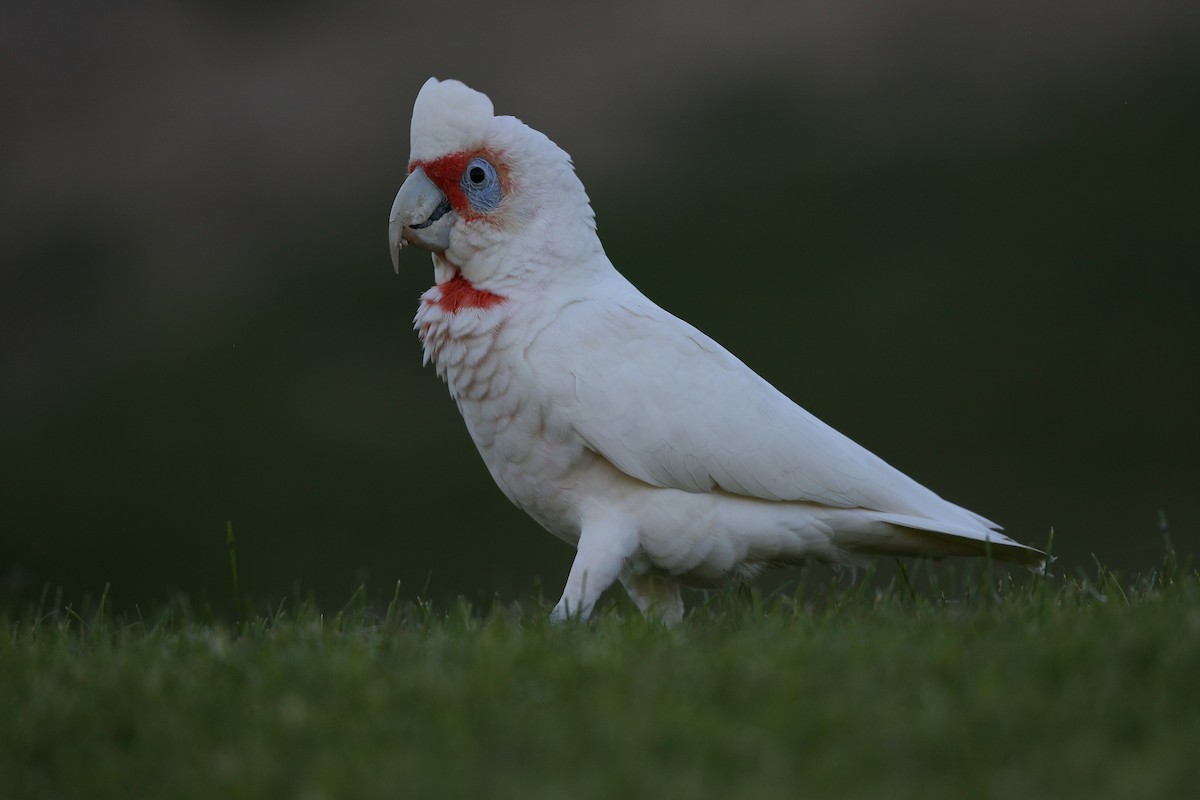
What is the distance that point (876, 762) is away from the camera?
73.7 inches

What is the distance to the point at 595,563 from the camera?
10.8 ft

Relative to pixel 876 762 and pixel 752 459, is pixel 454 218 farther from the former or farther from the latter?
pixel 876 762

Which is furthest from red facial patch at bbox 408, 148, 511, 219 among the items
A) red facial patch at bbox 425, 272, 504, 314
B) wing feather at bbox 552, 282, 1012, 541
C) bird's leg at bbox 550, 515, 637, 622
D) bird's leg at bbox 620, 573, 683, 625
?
bird's leg at bbox 620, 573, 683, 625

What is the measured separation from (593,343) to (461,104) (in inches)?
32.4

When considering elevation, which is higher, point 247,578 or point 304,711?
point 304,711

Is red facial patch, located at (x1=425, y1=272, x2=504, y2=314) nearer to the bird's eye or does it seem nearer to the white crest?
the bird's eye

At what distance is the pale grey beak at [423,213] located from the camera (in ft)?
11.8

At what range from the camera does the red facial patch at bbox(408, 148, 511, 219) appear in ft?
11.6

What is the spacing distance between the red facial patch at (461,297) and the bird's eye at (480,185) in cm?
23

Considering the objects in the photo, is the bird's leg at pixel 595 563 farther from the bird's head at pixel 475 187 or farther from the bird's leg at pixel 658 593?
the bird's head at pixel 475 187

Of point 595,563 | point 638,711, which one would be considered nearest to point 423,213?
point 595,563

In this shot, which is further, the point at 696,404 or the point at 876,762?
the point at 696,404

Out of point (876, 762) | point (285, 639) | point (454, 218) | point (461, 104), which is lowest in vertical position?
point (285, 639)

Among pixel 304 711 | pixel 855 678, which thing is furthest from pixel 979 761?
pixel 304 711
